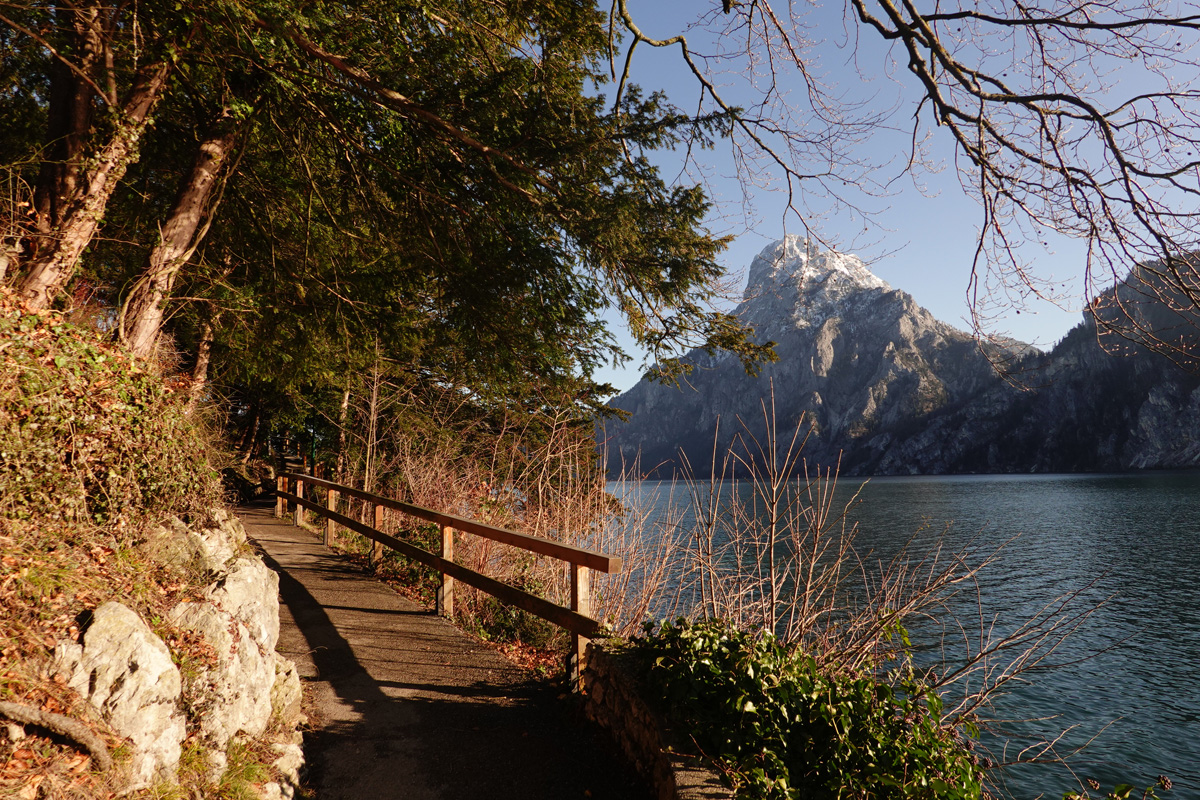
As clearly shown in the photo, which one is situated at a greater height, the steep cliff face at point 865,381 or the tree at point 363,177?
the steep cliff face at point 865,381

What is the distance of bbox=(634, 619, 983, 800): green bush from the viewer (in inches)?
102

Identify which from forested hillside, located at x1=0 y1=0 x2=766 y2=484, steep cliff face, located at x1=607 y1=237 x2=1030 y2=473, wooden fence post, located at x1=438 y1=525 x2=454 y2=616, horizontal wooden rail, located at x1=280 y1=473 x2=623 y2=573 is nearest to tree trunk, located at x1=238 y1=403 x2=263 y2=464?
forested hillside, located at x1=0 y1=0 x2=766 y2=484

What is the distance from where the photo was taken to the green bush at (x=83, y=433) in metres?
3.49

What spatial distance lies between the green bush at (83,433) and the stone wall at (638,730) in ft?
10.2

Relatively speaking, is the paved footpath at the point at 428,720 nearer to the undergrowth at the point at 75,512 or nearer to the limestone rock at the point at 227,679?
the limestone rock at the point at 227,679

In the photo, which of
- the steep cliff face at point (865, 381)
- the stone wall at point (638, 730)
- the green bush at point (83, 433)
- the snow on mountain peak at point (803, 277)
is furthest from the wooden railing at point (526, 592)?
the steep cliff face at point (865, 381)

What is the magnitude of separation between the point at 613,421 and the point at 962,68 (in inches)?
447

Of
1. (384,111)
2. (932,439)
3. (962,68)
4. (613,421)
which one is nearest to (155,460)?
(384,111)

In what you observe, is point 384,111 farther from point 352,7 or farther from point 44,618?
point 44,618

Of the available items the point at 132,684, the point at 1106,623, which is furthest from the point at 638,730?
the point at 1106,623

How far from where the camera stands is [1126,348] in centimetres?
364

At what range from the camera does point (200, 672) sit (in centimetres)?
322

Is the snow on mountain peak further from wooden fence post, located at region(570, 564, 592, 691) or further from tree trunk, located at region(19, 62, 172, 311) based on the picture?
tree trunk, located at region(19, 62, 172, 311)

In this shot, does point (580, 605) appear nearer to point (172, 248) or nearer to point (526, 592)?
point (526, 592)
